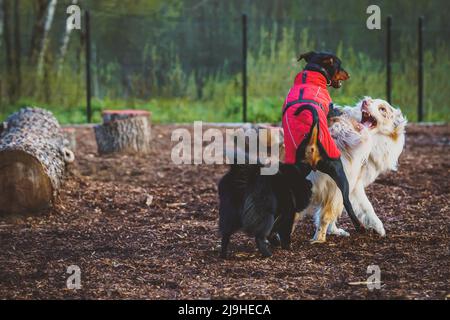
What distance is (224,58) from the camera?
18.4m

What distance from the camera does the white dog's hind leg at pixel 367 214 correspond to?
6.62 metres

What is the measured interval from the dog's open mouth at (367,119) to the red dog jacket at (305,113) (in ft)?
1.81

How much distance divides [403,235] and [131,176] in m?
3.94

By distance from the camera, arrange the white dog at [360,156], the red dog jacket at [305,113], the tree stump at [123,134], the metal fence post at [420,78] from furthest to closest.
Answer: the metal fence post at [420,78] → the tree stump at [123,134] → the white dog at [360,156] → the red dog jacket at [305,113]

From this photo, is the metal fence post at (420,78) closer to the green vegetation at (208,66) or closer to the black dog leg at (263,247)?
the green vegetation at (208,66)

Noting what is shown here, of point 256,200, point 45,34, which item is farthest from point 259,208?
point 45,34

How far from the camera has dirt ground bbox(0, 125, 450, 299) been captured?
5.35 m

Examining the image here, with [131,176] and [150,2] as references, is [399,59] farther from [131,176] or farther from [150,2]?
[131,176]

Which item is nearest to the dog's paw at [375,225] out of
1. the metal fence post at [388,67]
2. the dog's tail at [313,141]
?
the dog's tail at [313,141]

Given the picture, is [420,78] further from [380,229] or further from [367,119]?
[380,229]

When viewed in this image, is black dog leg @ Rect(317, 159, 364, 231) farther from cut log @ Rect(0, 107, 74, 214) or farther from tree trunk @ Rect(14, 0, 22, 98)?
tree trunk @ Rect(14, 0, 22, 98)

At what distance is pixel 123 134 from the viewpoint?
11234 millimetres
